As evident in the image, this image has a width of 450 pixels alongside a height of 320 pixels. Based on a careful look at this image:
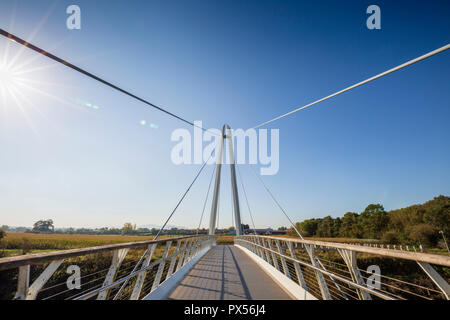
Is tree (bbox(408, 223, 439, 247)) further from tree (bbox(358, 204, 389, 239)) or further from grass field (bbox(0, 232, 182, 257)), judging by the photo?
grass field (bbox(0, 232, 182, 257))

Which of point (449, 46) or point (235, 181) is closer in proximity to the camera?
point (449, 46)

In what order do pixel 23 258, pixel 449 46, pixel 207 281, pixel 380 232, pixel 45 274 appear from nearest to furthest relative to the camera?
1. pixel 23 258
2. pixel 45 274
3. pixel 449 46
4. pixel 207 281
5. pixel 380 232

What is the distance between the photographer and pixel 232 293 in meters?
3.66

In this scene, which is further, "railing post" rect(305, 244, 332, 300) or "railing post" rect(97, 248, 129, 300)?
"railing post" rect(305, 244, 332, 300)

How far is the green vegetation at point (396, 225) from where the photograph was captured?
41688 millimetres

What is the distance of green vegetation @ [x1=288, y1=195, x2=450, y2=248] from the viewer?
4169 cm

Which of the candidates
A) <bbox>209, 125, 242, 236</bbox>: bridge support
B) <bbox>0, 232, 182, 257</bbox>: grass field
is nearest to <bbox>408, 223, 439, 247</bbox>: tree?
<bbox>209, 125, 242, 236</bbox>: bridge support

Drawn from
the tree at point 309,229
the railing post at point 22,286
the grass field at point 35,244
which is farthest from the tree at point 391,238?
the railing post at point 22,286

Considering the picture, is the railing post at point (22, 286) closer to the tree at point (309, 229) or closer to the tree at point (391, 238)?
the tree at point (391, 238)

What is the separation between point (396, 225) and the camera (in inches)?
2090

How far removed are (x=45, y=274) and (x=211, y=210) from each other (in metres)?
17.5

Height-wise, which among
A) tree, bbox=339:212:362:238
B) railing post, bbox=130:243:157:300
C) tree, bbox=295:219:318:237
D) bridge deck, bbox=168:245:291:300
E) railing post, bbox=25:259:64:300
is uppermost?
railing post, bbox=25:259:64:300
